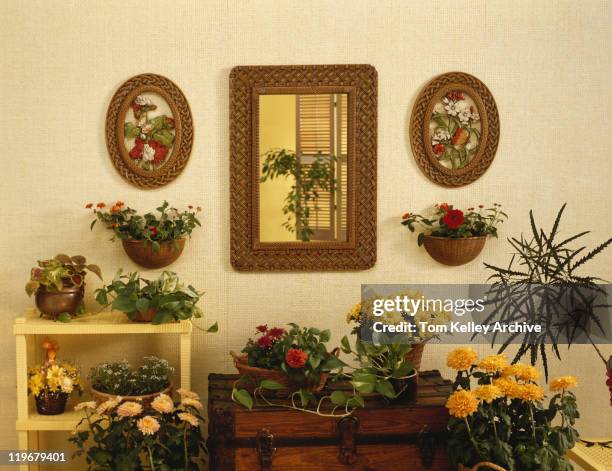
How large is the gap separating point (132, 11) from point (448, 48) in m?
1.43

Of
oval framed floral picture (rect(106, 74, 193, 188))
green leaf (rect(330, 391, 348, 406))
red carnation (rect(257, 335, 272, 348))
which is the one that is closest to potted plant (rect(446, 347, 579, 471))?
green leaf (rect(330, 391, 348, 406))

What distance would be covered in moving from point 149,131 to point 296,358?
4.10 ft

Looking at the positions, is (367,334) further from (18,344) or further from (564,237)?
(18,344)

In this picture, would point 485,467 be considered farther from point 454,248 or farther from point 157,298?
point 157,298

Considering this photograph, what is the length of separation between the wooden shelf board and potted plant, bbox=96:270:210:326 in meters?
0.03

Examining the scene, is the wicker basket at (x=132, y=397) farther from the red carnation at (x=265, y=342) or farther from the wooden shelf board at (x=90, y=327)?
the red carnation at (x=265, y=342)

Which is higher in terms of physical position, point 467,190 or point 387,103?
point 387,103

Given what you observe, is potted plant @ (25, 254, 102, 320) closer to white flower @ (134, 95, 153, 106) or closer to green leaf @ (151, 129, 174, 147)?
green leaf @ (151, 129, 174, 147)

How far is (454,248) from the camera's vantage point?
3.11 metres

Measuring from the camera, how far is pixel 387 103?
10.4 ft

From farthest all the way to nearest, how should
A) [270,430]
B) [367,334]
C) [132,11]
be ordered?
[132,11]
[367,334]
[270,430]

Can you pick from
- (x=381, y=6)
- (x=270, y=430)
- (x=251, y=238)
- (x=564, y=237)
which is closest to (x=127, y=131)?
(x=251, y=238)

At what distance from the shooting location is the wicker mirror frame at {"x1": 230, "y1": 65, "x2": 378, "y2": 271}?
312cm

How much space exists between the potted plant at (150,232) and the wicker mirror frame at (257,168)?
0.23 m
